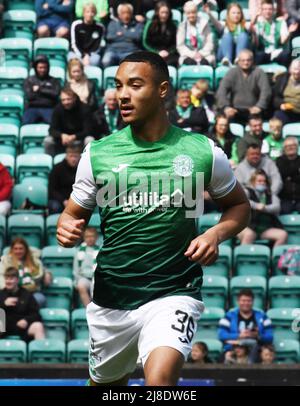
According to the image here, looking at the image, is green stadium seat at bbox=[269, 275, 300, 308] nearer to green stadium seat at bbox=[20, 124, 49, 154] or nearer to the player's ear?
green stadium seat at bbox=[20, 124, 49, 154]

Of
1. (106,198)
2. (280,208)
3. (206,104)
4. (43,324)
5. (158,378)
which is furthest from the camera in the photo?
(206,104)

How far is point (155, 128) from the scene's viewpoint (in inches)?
295

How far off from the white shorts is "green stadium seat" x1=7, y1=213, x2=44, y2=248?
19.3 feet

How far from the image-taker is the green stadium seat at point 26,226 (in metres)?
13.5

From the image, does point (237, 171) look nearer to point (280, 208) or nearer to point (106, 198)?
point (280, 208)

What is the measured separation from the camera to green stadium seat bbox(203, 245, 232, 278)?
43.7 feet

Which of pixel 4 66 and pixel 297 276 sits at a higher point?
pixel 4 66

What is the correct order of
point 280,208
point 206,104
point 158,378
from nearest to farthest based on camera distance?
point 158,378, point 280,208, point 206,104

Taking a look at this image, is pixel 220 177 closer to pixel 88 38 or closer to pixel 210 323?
pixel 210 323

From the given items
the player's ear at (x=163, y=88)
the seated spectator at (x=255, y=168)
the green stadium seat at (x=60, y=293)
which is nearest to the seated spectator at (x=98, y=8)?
the seated spectator at (x=255, y=168)

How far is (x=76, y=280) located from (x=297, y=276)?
2156 mm

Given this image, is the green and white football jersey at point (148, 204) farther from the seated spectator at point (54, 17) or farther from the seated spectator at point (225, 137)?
the seated spectator at point (54, 17)

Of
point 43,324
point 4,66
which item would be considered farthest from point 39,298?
point 4,66

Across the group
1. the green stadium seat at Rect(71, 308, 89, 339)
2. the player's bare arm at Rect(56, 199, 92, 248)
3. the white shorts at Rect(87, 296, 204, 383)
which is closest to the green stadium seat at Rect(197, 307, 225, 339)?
the green stadium seat at Rect(71, 308, 89, 339)
